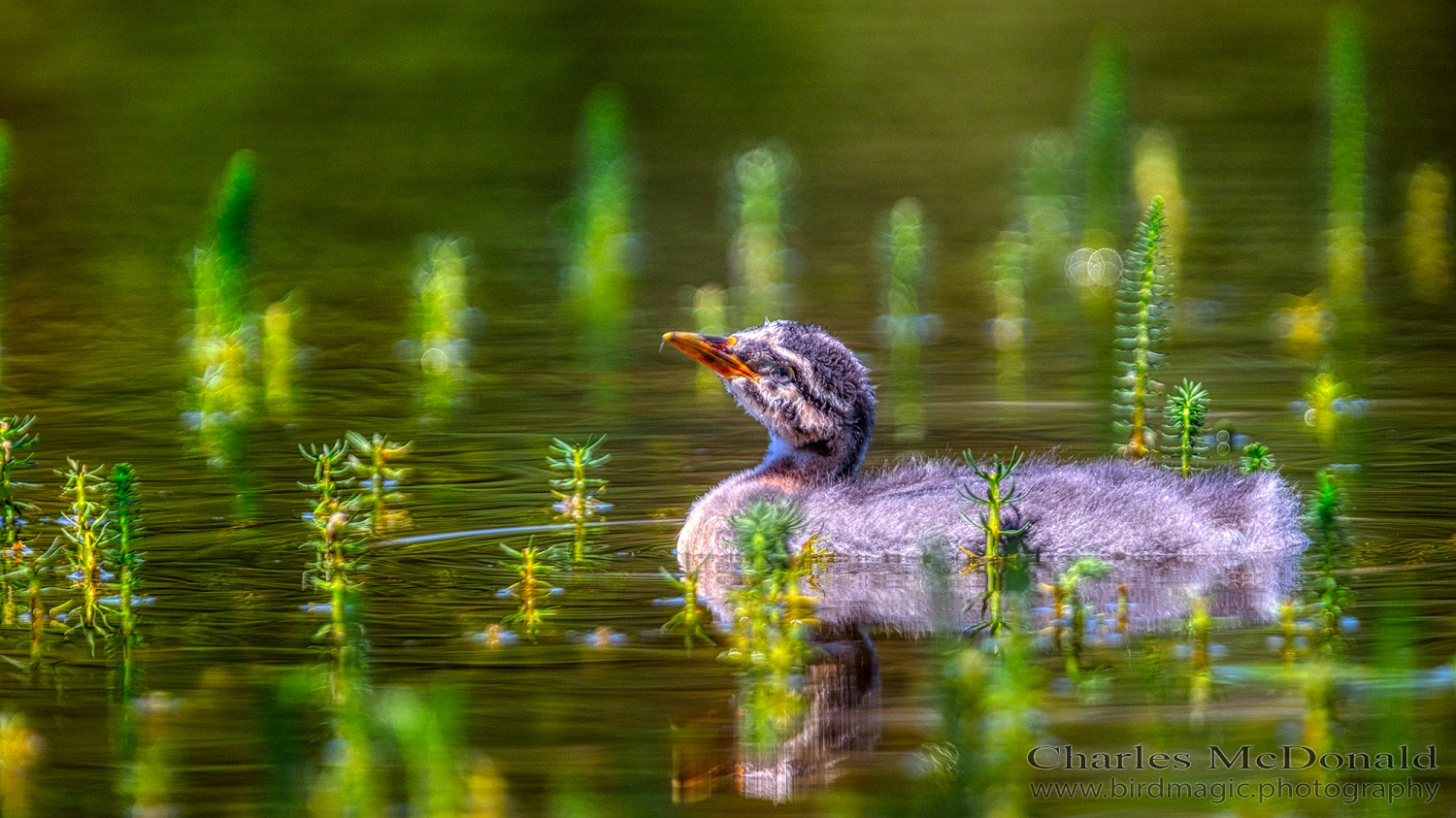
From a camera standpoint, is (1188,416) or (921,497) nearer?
(921,497)

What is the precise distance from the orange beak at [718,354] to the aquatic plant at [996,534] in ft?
4.03

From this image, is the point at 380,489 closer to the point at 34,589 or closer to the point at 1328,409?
the point at 34,589

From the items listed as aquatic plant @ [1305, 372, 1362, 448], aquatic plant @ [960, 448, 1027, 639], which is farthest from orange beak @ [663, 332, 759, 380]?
aquatic plant @ [1305, 372, 1362, 448]

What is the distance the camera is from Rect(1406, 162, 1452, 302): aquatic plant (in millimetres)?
16219

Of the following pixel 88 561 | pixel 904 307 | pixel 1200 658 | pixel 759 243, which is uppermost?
pixel 759 243

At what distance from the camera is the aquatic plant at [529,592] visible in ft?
27.2

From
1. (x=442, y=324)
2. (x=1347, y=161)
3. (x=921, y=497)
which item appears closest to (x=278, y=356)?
(x=442, y=324)

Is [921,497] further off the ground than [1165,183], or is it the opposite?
[1165,183]

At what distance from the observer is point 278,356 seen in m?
13.8

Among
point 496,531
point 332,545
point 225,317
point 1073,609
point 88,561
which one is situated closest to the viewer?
point 1073,609

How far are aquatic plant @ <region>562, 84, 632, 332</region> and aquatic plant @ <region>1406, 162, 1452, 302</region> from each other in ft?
19.0

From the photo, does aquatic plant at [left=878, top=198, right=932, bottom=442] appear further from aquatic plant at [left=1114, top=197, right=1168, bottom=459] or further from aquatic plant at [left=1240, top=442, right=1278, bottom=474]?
aquatic plant at [left=1240, top=442, right=1278, bottom=474]

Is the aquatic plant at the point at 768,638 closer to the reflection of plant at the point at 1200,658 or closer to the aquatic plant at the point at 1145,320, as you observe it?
the reflection of plant at the point at 1200,658

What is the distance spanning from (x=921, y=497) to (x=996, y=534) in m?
0.62
